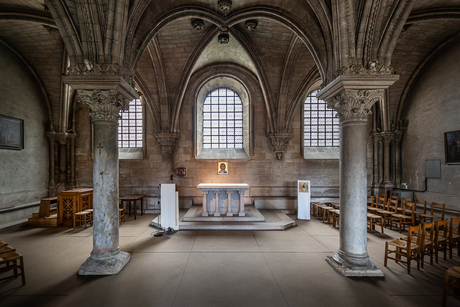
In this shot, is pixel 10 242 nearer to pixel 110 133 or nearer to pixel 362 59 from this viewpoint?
pixel 110 133

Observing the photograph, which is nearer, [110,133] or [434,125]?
[110,133]

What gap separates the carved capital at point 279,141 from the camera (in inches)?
424

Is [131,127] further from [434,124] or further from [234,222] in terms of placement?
[434,124]

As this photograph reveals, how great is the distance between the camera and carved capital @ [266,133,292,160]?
10781 mm

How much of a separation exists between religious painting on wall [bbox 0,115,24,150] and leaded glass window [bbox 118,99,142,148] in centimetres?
377

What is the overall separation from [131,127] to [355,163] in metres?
10.6

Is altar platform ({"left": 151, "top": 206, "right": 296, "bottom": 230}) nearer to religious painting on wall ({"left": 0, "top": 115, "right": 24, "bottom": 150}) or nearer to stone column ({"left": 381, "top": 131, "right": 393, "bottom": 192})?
stone column ({"left": 381, "top": 131, "right": 393, "bottom": 192})

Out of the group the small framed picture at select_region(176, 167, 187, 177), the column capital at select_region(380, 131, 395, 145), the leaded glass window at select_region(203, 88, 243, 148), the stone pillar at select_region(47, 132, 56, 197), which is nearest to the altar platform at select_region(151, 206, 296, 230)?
the small framed picture at select_region(176, 167, 187, 177)

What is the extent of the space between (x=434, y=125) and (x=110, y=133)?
38.2ft

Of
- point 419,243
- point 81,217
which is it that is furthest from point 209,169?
point 419,243

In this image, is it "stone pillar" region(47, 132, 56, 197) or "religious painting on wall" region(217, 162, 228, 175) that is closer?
"stone pillar" region(47, 132, 56, 197)

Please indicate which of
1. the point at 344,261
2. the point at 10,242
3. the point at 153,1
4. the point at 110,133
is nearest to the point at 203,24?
the point at 153,1

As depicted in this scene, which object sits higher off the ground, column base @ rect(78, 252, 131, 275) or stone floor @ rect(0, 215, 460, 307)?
column base @ rect(78, 252, 131, 275)

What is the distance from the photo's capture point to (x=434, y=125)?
8852 millimetres
